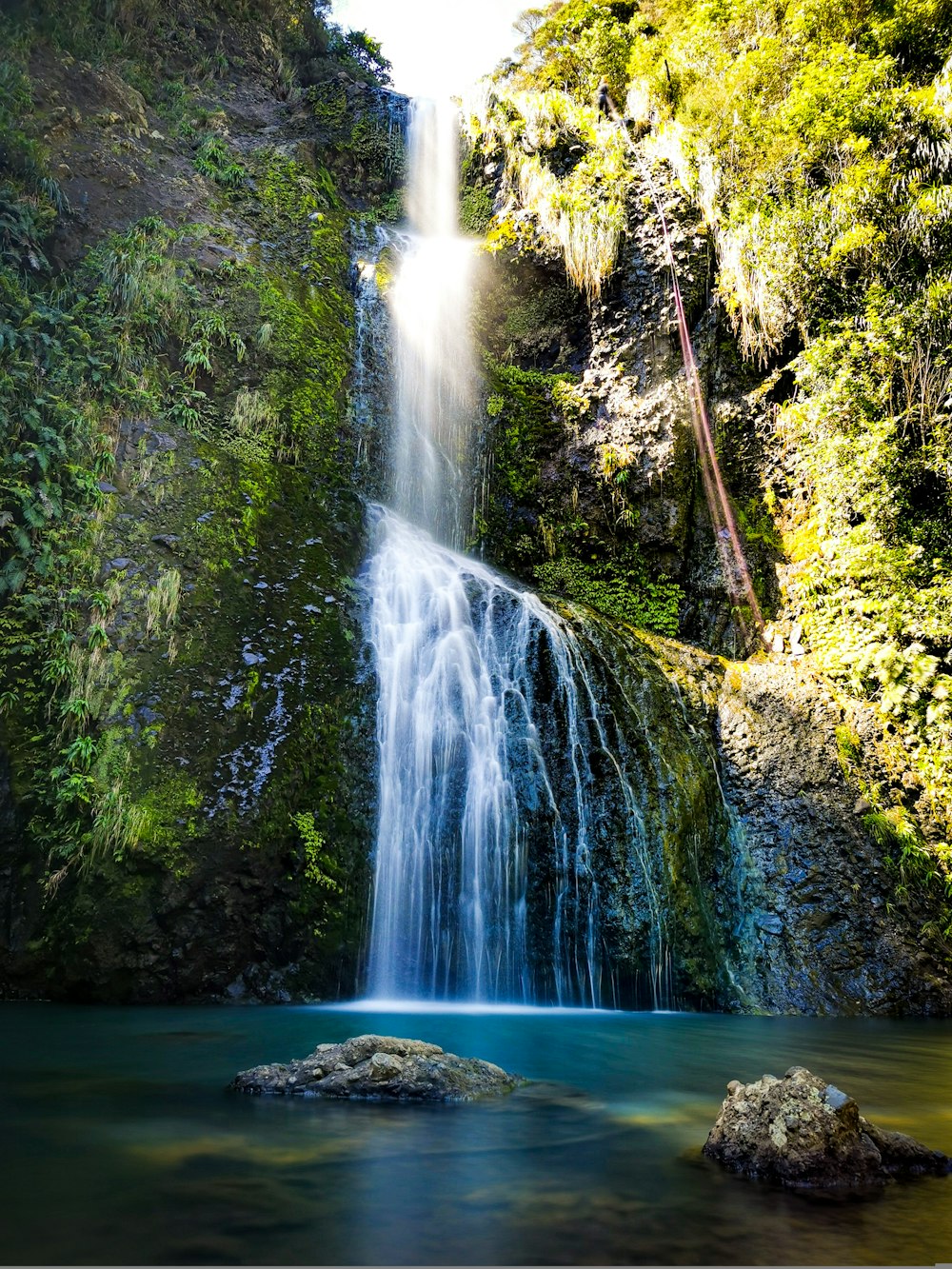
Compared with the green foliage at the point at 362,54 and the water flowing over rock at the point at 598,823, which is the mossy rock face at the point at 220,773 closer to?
the water flowing over rock at the point at 598,823

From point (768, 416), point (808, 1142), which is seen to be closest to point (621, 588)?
point (768, 416)

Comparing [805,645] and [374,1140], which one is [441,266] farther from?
[374,1140]

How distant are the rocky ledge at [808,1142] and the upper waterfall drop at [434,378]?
982 centimetres

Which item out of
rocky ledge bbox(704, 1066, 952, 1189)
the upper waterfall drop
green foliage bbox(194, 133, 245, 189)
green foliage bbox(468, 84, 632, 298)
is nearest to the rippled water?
rocky ledge bbox(704, 1066, 952, 1189)

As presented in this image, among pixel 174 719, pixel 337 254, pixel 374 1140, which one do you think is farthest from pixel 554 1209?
pixel 337 254

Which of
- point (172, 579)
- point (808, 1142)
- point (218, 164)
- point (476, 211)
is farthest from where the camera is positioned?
point (476, 211)

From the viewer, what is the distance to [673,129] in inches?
537

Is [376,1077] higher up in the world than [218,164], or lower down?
lower down

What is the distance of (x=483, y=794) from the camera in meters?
8.24

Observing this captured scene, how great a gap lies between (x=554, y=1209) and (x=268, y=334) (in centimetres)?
1102

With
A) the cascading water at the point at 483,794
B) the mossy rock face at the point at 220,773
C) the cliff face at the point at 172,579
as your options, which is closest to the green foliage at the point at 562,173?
the cliff face at the point at 172,579

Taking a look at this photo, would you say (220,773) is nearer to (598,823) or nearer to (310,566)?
(310,566)

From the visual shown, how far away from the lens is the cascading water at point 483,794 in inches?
297

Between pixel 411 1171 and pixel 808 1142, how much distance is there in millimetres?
1376
